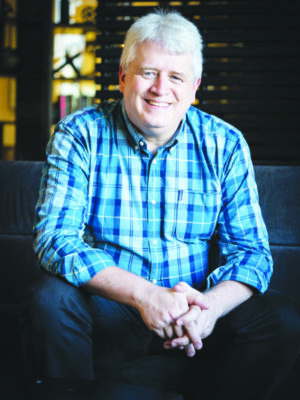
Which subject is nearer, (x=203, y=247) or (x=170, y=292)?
(x=170, y=292)

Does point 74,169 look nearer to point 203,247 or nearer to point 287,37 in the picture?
point 203,247

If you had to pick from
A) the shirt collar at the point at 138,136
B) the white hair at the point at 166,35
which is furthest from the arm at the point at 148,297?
the white hair at the point at 166,35

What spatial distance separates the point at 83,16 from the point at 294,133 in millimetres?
2365

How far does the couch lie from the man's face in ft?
1.78

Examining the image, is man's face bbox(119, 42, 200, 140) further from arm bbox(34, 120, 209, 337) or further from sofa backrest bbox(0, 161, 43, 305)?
sofa backrest bbox(0, 161, 43, 305)

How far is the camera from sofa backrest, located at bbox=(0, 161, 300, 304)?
5.63 ft

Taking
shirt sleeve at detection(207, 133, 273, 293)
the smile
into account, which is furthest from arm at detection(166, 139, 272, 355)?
the smile

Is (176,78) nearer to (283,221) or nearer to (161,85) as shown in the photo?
(161,85)

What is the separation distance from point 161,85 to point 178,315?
27.1 inches

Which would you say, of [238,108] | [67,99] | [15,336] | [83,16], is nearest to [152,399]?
[15,336]

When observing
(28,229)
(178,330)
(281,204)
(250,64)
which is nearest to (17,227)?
(28,229)

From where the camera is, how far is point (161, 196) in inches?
55.7

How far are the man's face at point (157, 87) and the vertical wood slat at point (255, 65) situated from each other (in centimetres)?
105

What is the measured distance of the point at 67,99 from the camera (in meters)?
3.54
